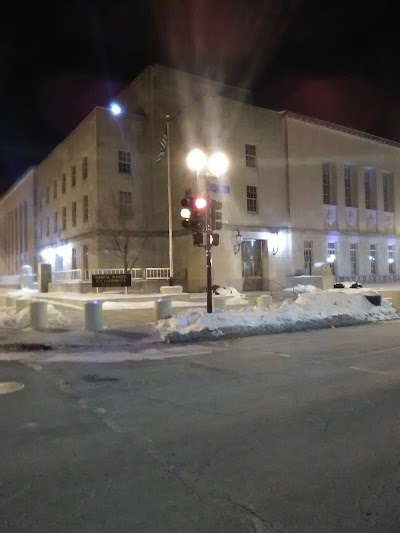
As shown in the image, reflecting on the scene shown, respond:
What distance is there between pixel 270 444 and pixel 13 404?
3.87 metres

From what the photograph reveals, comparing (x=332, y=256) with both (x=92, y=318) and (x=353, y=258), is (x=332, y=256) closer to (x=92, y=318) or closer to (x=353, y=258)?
(x=353, y=258)

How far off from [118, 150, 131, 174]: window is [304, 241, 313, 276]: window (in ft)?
46.4

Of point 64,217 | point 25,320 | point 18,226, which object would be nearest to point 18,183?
point 18,226

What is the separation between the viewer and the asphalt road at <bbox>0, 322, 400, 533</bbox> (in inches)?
148

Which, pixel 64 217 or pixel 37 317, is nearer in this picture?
pixel 37 317

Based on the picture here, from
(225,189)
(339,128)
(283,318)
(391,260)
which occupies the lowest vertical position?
(283,318)

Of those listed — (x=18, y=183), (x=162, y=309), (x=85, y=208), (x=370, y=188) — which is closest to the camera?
(x=162, y=309)

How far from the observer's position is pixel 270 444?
5.26 metres

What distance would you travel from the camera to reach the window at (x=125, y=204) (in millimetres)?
36266

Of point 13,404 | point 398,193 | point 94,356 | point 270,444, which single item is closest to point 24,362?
point 94,356

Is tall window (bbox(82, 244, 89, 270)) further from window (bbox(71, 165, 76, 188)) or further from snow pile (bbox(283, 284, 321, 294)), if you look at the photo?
snow pile (bbox(283, 284, 321, 294))

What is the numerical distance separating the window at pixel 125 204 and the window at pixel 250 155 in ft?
28.6

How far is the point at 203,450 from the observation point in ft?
16.8

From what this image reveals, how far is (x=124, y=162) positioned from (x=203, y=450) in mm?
33245
